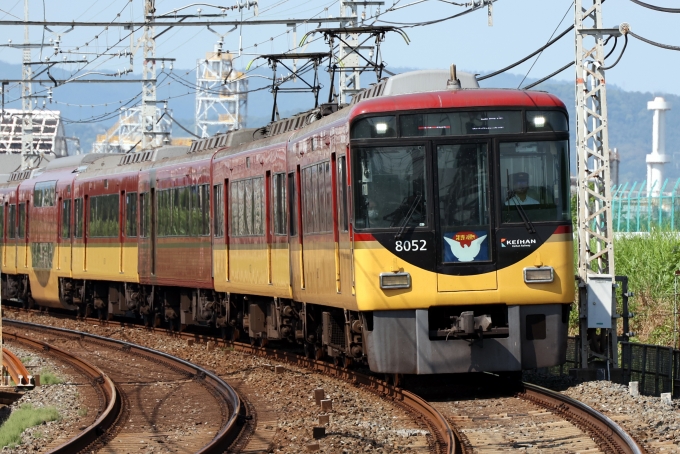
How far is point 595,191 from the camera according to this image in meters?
14.6

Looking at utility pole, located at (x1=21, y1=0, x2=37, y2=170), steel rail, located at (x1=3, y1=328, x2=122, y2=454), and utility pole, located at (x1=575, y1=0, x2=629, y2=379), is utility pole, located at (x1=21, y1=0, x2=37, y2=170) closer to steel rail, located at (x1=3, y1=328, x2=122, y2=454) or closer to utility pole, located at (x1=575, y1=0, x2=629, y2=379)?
steel rail, located at (x1=3, y1=328, x2=122, y2=454)

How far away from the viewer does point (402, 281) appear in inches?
456

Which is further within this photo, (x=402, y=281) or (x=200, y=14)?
(x=200, y=14)

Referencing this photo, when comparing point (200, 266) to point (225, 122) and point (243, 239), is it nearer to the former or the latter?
point (243, 239)

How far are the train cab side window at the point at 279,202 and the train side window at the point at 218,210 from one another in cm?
269

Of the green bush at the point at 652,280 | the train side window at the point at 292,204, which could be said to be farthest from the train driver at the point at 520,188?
the green bush at the point at 652,280

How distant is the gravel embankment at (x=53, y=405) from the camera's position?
35.0 ft

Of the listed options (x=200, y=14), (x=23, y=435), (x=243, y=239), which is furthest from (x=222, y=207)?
(x=23, y=435)

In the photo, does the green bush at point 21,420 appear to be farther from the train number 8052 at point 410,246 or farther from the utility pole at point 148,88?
the utility pole at point 148,88

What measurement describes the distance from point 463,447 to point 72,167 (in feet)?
62.0

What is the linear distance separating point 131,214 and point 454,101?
38.7 ft

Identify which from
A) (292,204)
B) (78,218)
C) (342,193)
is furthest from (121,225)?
(342,193)

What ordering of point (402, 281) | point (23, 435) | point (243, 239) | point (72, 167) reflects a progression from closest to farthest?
point (23, 435), point (402, 281), point (243, 239), point (72, 167)

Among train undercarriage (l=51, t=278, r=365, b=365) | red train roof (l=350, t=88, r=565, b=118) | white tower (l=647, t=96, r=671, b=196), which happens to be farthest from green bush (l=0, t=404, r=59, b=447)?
white tower (l=647, t=96, r=671, b=196)
